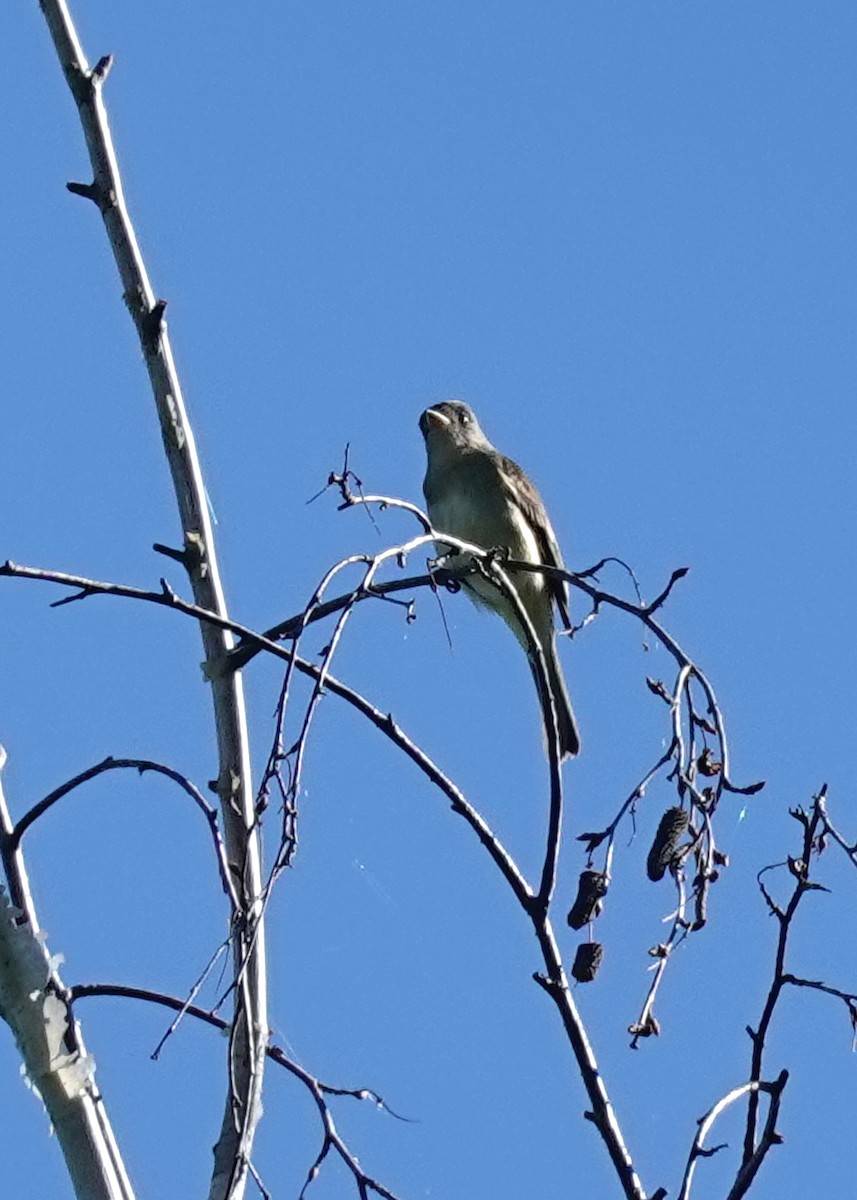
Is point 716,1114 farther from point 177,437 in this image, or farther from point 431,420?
point 431,420

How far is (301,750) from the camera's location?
2686 mm

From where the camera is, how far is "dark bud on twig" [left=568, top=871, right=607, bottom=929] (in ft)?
10.4

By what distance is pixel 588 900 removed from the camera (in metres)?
3.19

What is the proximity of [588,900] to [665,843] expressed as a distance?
0.17 meters

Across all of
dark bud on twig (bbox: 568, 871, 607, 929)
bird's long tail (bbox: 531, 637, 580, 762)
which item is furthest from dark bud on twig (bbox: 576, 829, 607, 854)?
bird's long tail (bbox: 531, 637, 580, 762)

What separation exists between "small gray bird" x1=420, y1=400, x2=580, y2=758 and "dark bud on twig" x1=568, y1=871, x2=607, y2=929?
137 inches

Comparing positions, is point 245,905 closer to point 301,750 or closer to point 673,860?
point 301,750

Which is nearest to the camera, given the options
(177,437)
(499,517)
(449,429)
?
(177,437)

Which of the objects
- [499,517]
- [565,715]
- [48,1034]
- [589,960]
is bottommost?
[48,1034]

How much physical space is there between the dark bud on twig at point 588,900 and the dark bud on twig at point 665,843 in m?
0.10

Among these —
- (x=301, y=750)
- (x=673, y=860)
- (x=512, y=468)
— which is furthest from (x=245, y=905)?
(x=512, y=468)

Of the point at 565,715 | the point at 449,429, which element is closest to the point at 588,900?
the point at 565,715

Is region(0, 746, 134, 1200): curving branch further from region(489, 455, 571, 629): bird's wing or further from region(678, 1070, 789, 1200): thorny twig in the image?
region(489, 455, 571, 629): bird's wing

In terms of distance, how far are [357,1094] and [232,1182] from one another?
→ 1.87ft
